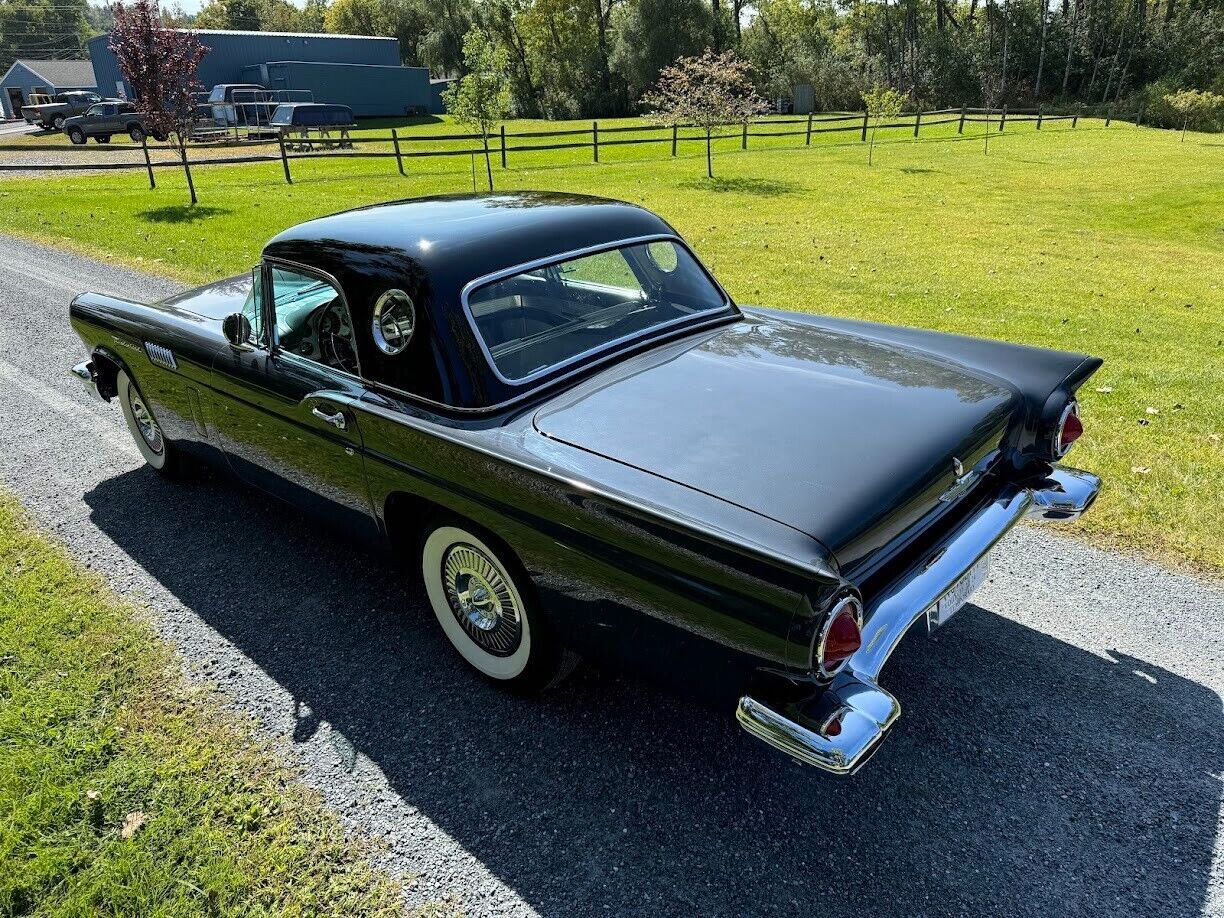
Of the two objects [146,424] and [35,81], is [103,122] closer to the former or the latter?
[146,424]

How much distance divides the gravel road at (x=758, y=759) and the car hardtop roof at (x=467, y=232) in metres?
1.55

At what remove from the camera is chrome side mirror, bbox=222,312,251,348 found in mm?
3734

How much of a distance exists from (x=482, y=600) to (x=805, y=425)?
1.35 metres

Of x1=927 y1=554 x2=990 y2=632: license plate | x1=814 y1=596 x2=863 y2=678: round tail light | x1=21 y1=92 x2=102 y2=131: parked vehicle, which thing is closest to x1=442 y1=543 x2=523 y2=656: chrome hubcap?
x1=814 y1=596 x2=863 y2=678: round tail light

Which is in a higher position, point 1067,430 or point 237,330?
point 237,330

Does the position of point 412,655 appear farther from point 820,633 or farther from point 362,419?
point 820,633

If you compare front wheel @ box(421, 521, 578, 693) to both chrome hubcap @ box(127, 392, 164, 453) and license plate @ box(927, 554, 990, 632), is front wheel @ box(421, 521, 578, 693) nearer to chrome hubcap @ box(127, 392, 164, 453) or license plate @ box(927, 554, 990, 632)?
license plate @ box(927, 554, 990, 632)

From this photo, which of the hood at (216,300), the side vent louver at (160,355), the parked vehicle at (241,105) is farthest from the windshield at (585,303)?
the parked vehicle at (241,105)

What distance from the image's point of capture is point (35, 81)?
5953cm

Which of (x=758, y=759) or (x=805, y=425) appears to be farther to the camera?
(x=758, y=759)

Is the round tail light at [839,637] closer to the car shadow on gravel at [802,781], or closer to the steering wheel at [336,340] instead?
the car shadow on gravel at [802,781]

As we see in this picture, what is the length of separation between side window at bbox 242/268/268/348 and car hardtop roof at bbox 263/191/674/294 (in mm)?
173

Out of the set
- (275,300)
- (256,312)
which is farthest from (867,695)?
(256,312)

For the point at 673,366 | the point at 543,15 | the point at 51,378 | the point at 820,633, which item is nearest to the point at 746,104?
the point at 51,378
